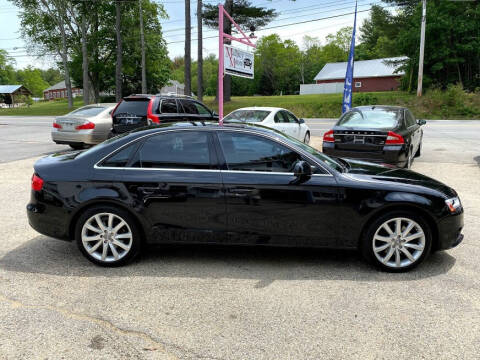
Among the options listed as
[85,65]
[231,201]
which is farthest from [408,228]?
[85,65]

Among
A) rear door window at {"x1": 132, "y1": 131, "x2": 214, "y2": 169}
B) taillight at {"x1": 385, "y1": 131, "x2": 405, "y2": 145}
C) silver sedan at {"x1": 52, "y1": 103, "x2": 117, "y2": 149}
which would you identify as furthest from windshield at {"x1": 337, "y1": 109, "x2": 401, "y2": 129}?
silver sedan at {"x1": 52, "y1": 103, "x2": 117, "y2": 149}

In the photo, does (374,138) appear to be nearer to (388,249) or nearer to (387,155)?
(387,155)

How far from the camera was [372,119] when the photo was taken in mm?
9195

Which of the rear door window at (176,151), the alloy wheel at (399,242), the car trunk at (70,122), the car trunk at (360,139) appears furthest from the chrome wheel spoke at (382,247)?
the car trunk at (70,122)

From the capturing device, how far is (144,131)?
14.7 ft

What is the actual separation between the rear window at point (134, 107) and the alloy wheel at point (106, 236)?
23.3 ft

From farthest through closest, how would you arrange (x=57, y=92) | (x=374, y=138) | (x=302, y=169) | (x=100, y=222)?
(x=57, y=92) < (x=374, y=138) < (x=100, y=222) < (x=302, y=169)

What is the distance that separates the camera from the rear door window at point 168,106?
11148mm

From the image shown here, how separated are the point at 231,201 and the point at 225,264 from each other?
28.7 inches

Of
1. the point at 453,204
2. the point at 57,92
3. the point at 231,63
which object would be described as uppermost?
the point at 57,92

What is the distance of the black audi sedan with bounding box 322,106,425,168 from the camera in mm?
8211

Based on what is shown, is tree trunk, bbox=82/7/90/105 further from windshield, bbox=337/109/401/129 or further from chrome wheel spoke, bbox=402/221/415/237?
chrome wheel spoke, bbox=402/221/415/237

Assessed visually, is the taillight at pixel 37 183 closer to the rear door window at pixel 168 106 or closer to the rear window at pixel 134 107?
the rear window at pixel 134 107

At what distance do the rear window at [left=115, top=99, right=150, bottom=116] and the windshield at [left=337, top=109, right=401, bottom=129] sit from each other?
16.9 feet
